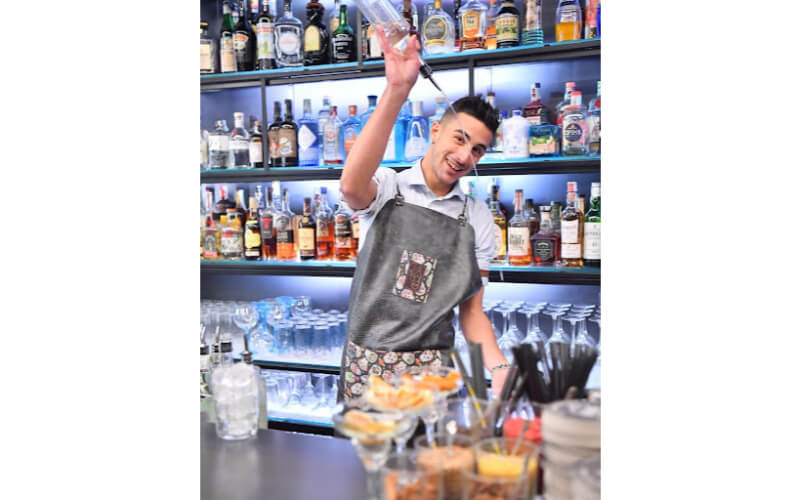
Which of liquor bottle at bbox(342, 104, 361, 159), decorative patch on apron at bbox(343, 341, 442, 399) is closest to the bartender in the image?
decorative patch on apron at bbox(343, 341, 442, 399)

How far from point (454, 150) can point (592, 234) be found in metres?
0.62

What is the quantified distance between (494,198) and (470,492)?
5.33 ft

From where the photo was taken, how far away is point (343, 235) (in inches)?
97.9

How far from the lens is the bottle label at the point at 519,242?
221 cm

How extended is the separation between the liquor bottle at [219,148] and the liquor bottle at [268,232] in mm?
281

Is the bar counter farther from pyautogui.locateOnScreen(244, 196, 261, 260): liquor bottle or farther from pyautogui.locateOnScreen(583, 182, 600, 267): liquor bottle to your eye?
pyautogui.locateOnScreen(244, 196, 261, 260): liquor bottle

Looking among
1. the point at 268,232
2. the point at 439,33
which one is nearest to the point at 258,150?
the point at 268,232

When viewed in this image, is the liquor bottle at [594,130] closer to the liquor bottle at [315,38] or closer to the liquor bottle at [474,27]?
the liquor bottle at [474,27]

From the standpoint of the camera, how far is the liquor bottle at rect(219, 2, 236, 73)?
2.67 metres

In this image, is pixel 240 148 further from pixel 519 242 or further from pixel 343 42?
pixel 519 242

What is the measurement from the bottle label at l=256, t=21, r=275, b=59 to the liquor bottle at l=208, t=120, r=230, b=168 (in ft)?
1.13

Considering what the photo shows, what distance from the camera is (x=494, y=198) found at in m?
2.31
